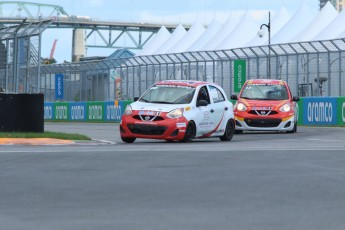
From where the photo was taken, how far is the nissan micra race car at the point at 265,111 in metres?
30.5

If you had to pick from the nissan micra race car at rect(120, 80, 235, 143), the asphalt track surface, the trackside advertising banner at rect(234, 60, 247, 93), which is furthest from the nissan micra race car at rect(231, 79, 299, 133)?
the trackside advertising banner at rect(234, 60, 247, 93)

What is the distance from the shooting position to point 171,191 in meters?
11.0

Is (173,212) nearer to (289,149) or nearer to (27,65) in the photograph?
(289,149)

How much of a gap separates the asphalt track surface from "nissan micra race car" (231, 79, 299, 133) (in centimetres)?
1271

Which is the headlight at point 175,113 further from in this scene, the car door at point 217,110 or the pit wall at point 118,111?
the pit wall at point 118,111

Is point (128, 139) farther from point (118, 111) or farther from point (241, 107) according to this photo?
point (118, 111)

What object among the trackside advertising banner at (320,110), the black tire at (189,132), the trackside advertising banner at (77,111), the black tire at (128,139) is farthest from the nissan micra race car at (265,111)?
the trackside advertising banner at (77,111)

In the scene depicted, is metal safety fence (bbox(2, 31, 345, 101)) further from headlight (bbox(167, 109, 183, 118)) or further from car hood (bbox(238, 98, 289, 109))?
headlight (bbox(167, 109, 183, 118))

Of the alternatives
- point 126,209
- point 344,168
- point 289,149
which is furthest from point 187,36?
point 126,209

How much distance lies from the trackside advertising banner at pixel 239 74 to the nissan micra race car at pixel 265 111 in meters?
15.4

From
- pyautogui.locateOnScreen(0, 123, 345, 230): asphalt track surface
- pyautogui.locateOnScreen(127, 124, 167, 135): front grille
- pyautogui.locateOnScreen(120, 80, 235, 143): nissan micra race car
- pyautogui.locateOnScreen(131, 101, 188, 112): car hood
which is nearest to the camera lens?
pyautogui.locateOnScreen(0, 123, 345, 230): asphalt track surface

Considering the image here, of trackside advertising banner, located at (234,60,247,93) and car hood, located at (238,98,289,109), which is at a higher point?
trackside advertising banner, located at (234,60,247,93)

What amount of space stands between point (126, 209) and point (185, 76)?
1720 inches

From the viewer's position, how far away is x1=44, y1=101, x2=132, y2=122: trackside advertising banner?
5168 cm
